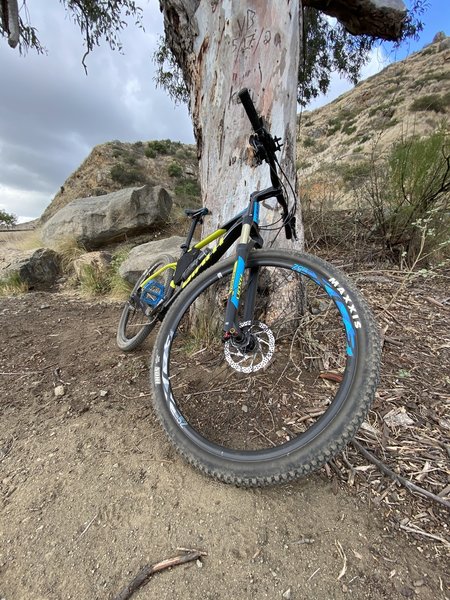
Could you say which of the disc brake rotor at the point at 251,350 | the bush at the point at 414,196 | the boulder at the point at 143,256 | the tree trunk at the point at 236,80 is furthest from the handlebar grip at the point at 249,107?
the boulder at the point at 143,256

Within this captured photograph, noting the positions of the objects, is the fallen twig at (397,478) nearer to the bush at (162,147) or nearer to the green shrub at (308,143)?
the bush at (162,147)

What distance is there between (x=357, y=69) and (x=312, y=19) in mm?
1425

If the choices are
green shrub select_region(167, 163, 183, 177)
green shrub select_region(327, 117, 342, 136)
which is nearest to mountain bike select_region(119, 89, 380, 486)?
green shrub select_region(167, 163, 183, 177)

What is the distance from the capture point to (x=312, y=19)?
645cm

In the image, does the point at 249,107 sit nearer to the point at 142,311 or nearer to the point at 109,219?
the point at 142,311

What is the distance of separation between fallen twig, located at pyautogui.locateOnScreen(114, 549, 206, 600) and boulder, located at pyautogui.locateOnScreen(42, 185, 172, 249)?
6.19 metres

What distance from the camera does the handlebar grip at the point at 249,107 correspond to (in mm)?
1469

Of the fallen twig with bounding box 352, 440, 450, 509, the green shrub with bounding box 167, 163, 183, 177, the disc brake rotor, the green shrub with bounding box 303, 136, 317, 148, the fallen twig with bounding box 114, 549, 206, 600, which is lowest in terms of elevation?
the fallen twig with bounding box 114, 549, 206, 600

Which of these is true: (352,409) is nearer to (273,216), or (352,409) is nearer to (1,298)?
(273,216)

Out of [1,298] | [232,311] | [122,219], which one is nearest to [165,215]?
[122,219]

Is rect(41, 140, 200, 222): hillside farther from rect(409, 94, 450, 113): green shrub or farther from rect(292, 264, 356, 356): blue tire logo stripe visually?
rect(409, 94, 450, 113): green shrub

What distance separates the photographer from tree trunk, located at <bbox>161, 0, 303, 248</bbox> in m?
2.30

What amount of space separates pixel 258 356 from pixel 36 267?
5.09m

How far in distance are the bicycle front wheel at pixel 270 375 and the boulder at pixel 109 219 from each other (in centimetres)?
450
